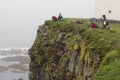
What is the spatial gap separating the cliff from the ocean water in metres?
39.5

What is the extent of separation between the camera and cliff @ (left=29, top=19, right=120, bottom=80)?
901 inches

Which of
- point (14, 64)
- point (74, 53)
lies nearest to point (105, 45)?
point (74, 53)

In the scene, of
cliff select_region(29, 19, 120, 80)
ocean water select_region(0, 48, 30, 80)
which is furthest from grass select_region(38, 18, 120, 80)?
ocean water select_region(0, 48, 30, 80)

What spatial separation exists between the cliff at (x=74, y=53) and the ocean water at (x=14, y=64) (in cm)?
3952

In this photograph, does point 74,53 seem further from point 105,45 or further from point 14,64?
point 14,64

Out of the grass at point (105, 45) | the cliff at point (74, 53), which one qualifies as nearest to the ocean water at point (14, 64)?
the cliff at point (74, 53)

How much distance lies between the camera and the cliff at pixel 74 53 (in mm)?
22883

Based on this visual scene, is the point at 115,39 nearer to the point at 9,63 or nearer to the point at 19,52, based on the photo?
the point at 9,63

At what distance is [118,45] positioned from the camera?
25.0 meters

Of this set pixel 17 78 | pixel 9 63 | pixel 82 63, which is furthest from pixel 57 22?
pixel 9 63

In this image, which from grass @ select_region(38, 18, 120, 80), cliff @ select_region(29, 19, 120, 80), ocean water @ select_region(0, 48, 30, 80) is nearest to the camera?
grass @ select_region(38, 18, 120, 80)

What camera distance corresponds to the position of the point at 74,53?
3344cm

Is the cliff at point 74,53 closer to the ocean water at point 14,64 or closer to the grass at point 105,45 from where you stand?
the grass at point 105,45

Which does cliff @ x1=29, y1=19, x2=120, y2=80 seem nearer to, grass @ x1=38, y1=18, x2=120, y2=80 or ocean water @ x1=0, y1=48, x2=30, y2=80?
grass @ x1=38, y1=18, x2=120, y2=80
